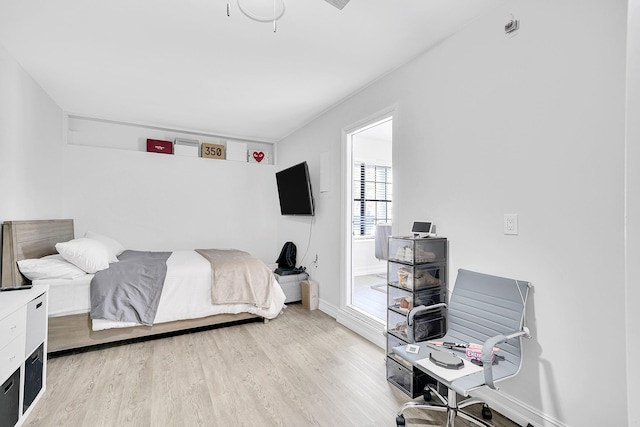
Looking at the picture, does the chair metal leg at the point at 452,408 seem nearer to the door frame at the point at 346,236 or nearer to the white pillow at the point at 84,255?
the door frame at the point at 346,236

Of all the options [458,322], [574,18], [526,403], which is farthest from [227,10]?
[526,403]

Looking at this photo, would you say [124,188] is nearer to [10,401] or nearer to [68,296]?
[68,296]

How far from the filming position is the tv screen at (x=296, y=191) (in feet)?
13.3

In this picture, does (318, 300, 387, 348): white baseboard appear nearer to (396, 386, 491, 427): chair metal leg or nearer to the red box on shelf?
(396, 386, 491, 427): chair metal leg

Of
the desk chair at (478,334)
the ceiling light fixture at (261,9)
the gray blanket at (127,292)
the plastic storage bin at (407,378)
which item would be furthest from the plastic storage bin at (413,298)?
the gray blanket at (127,292)

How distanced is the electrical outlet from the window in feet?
12.6

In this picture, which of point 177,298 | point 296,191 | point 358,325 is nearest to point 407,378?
point 358,325

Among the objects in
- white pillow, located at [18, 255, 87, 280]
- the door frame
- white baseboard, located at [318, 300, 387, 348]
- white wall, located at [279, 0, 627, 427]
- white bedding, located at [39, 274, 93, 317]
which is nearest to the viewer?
white wall, located at [279, 0, 627, 427]

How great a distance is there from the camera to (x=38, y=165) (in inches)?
124

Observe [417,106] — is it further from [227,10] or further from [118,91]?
[118,91]

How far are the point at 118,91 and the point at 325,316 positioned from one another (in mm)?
3570

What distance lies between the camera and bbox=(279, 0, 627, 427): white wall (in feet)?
4.82

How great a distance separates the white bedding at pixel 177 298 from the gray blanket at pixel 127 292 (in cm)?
7

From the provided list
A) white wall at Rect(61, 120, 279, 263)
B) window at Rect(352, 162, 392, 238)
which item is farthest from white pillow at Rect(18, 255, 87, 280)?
window at Rect(352, 162, 392, 238)
